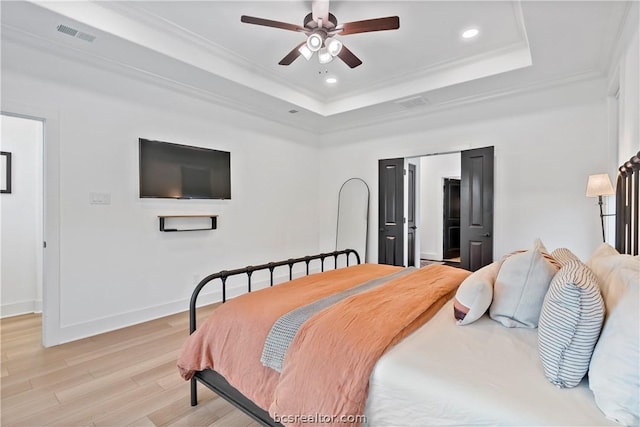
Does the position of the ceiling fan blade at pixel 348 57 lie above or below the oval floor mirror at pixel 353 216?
above

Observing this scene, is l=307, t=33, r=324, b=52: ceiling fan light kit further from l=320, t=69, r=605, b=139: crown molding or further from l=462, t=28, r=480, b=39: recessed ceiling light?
l=320, t=69, r=605, b=139: crown molding

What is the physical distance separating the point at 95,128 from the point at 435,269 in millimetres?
3571

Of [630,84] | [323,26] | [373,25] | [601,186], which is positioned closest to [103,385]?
[323,26]

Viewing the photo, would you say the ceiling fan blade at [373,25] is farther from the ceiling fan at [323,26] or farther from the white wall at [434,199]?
the white wall at [434,199]

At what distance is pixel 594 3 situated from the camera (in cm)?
232

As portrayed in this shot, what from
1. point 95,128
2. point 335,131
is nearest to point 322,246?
point 335,131

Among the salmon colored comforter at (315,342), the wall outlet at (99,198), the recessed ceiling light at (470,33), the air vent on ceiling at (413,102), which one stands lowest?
the salmon colored comforter at (315,342)

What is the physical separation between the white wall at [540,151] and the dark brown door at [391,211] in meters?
0.52

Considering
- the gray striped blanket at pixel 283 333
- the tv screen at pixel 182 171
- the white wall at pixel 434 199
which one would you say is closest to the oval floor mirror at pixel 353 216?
the tv screen at pixel 182 171

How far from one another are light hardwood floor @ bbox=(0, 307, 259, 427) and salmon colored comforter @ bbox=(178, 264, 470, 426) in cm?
37

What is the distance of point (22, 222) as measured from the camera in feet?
12.4

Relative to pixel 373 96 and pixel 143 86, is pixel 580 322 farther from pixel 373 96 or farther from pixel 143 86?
pixel 143 86

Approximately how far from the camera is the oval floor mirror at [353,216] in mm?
5359

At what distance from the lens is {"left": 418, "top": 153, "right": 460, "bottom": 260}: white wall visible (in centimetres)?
762
